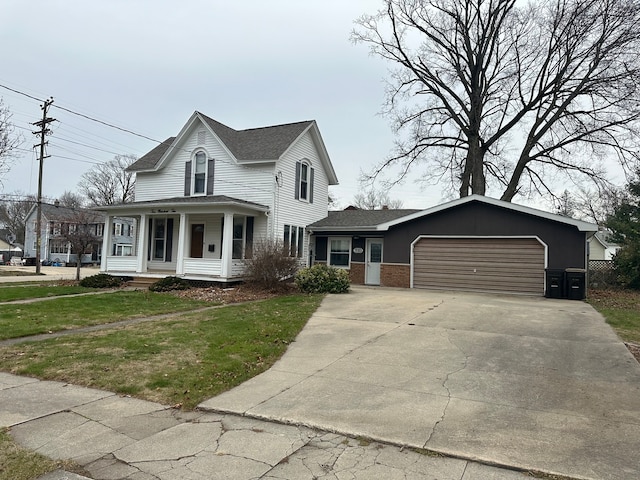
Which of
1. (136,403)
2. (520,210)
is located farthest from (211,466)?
(520,210)

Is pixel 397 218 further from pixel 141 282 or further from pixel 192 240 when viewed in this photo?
pixel 141 282

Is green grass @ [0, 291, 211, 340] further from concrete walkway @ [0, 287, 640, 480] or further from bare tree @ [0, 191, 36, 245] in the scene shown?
bare tree @ [0, 191, 36, 245]

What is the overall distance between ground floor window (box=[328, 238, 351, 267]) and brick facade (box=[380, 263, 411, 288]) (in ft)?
7.58

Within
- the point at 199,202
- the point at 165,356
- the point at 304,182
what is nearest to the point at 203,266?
the point at 199,202

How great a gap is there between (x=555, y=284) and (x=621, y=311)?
339 centimetres

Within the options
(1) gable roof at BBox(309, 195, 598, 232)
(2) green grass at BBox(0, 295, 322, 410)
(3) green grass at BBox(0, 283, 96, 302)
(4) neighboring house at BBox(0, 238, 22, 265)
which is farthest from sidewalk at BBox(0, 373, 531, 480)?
(4) neighboring house at BBox(0, 238, 22, 265)

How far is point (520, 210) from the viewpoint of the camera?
16953 mm

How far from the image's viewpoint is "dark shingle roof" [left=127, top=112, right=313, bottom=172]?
20094 mm

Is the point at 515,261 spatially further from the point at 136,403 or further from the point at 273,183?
the point at 136,403

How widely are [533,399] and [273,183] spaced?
15.9 m

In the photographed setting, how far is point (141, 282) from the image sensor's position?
19203 mm

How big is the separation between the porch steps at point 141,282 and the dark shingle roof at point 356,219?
797cm

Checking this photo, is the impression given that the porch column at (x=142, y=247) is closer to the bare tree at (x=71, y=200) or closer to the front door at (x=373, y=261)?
the front door at (x=373, y=261)

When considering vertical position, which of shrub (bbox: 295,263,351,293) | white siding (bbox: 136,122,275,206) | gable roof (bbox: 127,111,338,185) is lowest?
shrub (bbox: 295,263,351,293)
